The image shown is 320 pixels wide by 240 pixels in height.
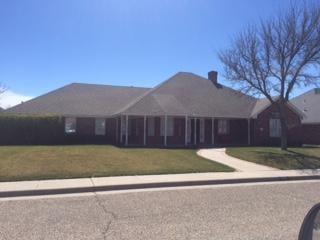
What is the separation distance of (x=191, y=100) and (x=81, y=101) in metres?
9.48

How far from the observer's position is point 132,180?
1316 centimetres

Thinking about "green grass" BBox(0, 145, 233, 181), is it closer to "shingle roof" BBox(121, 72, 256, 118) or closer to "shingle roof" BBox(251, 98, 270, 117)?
"shingle roof" BBox(121, 72, 256, 118)

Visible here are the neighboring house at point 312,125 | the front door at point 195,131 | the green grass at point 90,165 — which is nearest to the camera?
the green grass at point 90,165

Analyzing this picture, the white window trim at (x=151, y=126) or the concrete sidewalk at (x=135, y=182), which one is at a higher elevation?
the white window trim at (x=151, y=126)

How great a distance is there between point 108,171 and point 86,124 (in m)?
17.6

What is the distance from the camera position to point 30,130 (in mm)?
28125

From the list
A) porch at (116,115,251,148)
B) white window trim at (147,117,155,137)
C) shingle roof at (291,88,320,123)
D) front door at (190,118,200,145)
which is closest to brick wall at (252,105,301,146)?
porch at (116,115,251,148)

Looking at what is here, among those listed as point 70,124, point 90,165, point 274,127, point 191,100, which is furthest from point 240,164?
point 70,124

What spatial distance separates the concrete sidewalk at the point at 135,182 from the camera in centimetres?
Answer: 1138

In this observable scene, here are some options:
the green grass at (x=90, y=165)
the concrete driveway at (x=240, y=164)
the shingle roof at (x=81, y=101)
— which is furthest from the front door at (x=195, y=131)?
the green grass at (x=90, y=165)

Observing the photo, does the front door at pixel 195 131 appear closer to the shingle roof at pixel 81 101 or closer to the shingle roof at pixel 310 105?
the shingle roof at pixel 81 101

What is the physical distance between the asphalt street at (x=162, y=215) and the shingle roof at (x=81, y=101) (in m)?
21.7

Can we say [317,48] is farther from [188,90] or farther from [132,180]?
[132,180]

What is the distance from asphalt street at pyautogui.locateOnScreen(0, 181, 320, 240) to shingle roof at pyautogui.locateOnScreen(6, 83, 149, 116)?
2170cm
